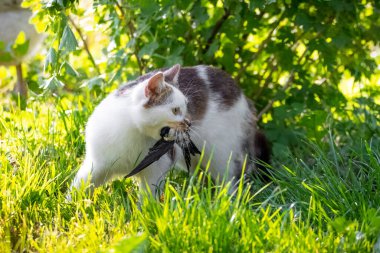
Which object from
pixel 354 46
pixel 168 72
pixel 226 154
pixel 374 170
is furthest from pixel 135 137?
pixel 354 46

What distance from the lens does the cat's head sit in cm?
306

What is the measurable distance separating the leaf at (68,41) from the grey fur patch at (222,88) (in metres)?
0.82

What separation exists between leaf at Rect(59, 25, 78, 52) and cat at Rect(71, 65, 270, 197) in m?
0.32

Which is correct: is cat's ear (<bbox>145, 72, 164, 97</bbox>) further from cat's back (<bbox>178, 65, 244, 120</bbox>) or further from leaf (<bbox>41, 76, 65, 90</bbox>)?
leaf (<bbox>41, 76, 65, 90</bbox>)

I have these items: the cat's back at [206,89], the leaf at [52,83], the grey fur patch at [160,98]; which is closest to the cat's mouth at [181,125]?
the grey fur patch at [160,98]

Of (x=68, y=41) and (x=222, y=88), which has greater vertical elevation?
(x=68, y=41)

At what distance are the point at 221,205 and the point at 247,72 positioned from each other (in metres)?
2.25

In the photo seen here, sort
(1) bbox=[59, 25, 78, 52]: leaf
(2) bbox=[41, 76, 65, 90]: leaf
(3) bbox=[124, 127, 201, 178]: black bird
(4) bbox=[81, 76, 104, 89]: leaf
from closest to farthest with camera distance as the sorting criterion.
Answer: (3) bbox=[124, 127, 201, 178]: black bird
(1) bbox=[59, 25, 78, 52]: leaf
(2) bbox=[41, 76, 65, 90]: leaf
(4) bbox=[81, 76, 104, 89]: leaf

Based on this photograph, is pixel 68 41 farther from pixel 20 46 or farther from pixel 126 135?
pixel 20 46

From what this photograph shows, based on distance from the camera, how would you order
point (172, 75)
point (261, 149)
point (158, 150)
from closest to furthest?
point (158, 150)
point (172, 75)
point (261, 149)

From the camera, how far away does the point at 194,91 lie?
3.59 metres

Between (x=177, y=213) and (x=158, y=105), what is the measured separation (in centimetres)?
70

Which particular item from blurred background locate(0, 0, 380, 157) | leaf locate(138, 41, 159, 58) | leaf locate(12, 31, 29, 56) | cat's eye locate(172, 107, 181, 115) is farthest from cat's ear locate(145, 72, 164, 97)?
leaf locate(12, 31, 29, 56)

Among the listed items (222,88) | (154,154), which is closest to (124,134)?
(154,154)
